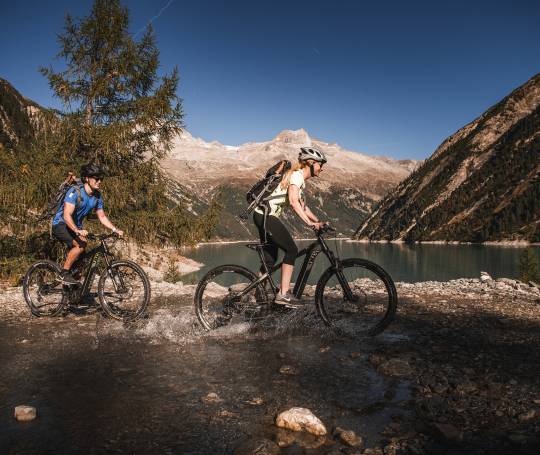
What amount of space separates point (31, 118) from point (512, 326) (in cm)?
1844

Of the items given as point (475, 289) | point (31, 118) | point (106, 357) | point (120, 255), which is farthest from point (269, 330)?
point (31, 118)

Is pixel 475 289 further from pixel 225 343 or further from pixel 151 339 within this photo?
pixel 151 339

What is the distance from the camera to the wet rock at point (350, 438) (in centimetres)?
354

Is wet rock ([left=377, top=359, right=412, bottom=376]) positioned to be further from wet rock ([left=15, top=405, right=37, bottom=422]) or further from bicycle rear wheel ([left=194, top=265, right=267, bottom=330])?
wet rock ([left=15, top=405, right=37, bottom=422])

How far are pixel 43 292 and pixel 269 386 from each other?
7.18m

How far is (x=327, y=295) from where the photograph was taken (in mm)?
7363

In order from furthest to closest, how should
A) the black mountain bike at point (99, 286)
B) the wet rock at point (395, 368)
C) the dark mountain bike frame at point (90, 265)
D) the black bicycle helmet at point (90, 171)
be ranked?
the dark mountain bike frame at point (90, 265) < the black bicycle helmet at point (90, 171) < the black mountain bike at point (99, 286) < the wet rock at point (395, 368)

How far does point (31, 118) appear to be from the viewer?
659 inches

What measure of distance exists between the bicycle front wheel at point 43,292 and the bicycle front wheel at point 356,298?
6.26 m

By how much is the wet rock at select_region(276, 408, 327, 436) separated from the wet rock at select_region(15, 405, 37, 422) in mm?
2486

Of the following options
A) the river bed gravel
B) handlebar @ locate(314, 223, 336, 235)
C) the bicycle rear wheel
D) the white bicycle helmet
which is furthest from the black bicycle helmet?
handlebar @ locate(314, 223, 336, 235)

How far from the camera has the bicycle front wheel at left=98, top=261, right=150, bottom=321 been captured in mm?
8797

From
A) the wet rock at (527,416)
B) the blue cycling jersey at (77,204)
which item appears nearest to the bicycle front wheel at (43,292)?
the blue cycling jersey at (77,204)

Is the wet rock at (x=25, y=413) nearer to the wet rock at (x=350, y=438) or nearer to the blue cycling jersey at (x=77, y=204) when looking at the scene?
the wet rock at (x=350, y=438)
